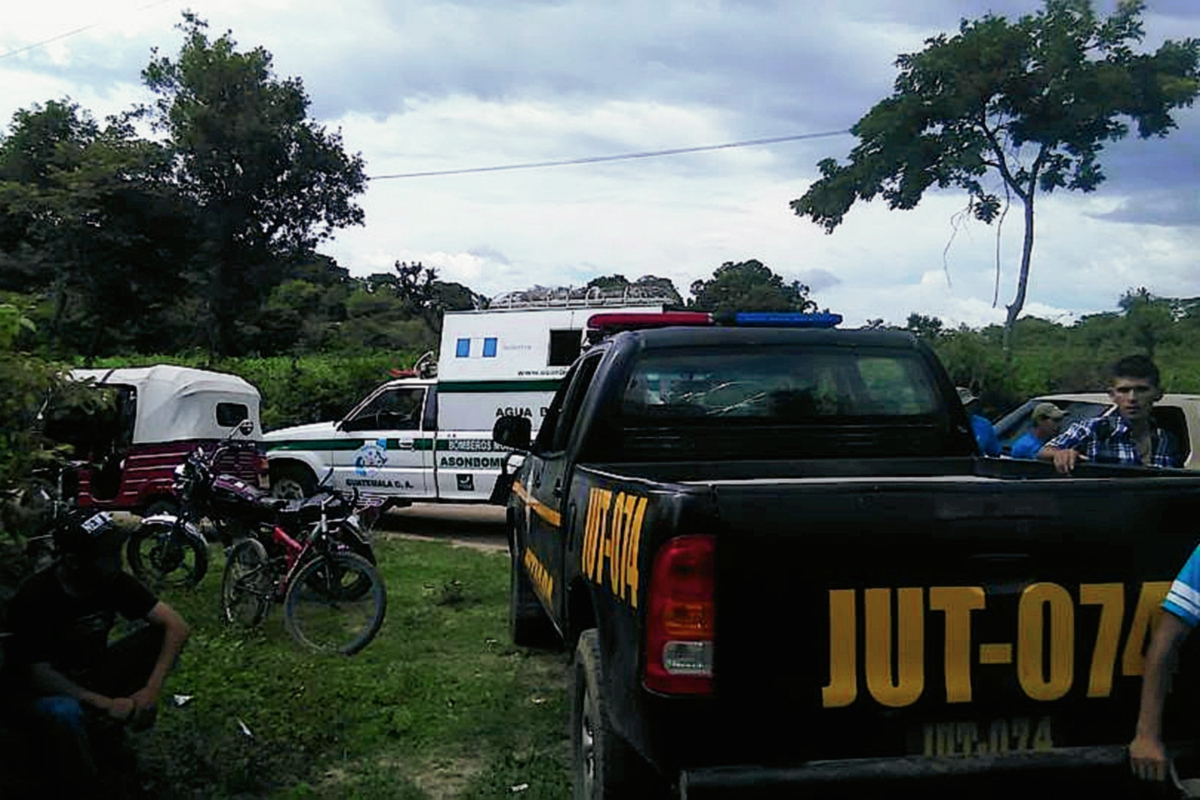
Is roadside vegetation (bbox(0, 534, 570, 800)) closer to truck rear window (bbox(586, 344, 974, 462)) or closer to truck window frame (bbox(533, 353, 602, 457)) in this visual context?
truck window frame (bbox(533, 353, 602, 457))

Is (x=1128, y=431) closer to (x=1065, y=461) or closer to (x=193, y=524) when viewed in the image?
(x=1065, y=461)

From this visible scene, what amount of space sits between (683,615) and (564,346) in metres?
10.7

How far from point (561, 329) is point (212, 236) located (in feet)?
78.5

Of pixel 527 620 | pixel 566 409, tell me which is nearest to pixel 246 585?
pixel 527 620

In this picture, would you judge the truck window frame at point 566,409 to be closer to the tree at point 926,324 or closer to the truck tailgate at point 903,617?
the truck tailgate at point 903,617

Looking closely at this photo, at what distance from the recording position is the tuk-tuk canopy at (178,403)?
12.2 m

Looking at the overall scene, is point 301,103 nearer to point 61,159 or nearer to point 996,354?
point 61,159

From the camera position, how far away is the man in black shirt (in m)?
4.16

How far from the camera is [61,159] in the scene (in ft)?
107

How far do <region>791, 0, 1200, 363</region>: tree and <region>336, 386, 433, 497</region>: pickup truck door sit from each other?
12.1m

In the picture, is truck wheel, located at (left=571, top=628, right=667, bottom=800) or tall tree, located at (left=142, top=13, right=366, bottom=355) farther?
tall tree, located at (left=142, top=13, right=366, bottom=355)

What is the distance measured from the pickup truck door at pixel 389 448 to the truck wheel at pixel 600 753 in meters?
9.32

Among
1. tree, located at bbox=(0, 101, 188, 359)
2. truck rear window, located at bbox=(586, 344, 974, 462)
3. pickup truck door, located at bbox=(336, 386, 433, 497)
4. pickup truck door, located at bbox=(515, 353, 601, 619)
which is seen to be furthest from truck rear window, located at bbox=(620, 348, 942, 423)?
tree, located at bbox=(0, 101, 188, 359)

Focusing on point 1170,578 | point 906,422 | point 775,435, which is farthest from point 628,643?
point 906,422
